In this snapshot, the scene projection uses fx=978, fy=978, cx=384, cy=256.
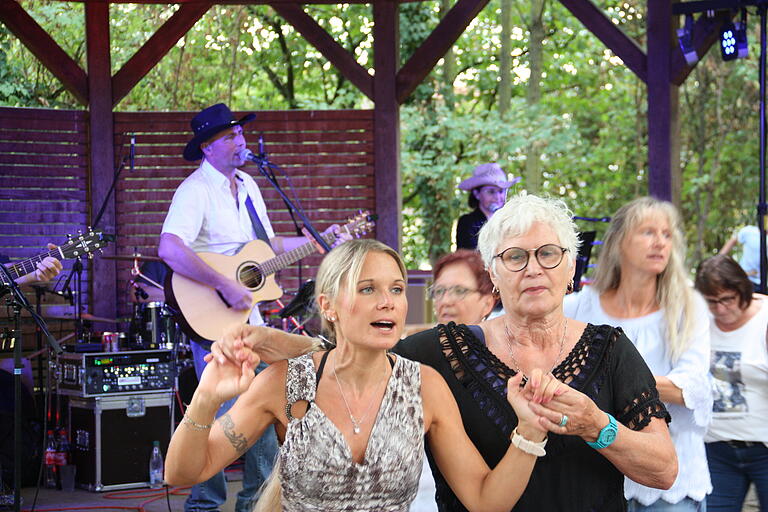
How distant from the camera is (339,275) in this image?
8.74 ft

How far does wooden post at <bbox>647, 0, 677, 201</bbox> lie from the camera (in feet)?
23.4

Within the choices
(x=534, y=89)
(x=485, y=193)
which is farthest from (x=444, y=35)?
(x=534, y=89)

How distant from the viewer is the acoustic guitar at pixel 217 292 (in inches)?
220

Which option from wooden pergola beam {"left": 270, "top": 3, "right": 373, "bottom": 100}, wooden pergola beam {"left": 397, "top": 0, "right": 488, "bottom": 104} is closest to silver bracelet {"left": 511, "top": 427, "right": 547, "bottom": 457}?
wooden pergola beam {"left": 397, "top": 0, "right": 488, "bottom": 104}

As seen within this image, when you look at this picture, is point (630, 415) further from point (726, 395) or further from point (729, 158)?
point (729, 158)

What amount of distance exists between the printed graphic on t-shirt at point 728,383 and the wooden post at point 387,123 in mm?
4147

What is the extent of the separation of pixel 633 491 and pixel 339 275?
1346mm

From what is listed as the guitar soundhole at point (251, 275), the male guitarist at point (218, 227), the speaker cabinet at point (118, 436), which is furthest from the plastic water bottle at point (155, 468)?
the guitar soundhole at point (251, 275)

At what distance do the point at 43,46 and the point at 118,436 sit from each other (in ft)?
10.7

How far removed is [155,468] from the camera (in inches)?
262

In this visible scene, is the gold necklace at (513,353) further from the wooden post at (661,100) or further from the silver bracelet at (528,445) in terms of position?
the wooden post at (661,100)

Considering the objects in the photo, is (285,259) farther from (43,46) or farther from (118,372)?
(43,46)

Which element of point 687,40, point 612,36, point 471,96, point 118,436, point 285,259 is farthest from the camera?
point 471,96

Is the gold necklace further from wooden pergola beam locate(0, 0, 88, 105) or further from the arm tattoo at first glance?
wooden pergola beam locate(0, 0, 88, 105)
